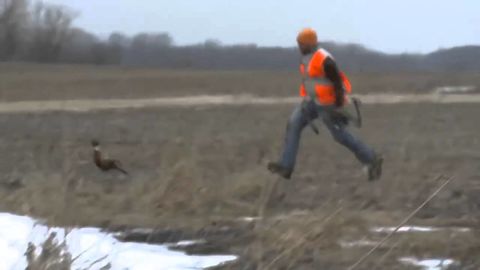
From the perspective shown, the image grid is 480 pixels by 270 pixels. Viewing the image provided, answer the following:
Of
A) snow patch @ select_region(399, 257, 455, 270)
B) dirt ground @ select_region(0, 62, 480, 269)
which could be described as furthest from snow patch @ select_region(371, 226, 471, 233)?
snow patch @ select_region(399, 257, 455, 270)

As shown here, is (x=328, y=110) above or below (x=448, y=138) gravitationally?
above

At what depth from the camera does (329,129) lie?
11570mm

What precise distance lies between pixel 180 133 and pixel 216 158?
6.21 m

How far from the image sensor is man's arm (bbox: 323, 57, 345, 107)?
36.8 feet

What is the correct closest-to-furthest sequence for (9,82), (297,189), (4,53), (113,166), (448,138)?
1. (297,189)
2. (113,166)
3. (448,138)
4. (9,82)
5. (4,53)

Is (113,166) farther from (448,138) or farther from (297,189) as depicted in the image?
(448,138)

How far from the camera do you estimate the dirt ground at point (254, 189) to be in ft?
24.0

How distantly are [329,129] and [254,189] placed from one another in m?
1.22

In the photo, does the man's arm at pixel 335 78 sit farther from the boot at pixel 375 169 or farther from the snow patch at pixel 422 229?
the snow patch at pixel 422 229

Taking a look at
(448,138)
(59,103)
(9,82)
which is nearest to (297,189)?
(448,138)

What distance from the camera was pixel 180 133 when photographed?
20.9 metres

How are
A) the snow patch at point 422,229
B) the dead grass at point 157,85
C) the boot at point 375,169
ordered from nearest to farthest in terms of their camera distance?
the snow patch at point 422,229
the boot at point 375,169
the dead grass at point 157,85

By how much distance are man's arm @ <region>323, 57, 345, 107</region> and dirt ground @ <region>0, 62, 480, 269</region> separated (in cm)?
84

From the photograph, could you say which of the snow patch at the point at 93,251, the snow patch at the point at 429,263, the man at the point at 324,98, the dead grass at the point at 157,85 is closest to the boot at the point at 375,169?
the man at the point at 324,98
